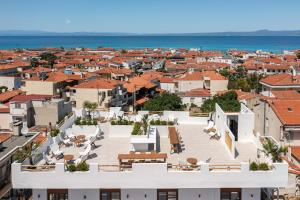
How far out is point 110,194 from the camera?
15188 millimetres

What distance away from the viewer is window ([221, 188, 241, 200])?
15.3m

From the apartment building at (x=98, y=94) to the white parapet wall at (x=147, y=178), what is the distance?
45829mm

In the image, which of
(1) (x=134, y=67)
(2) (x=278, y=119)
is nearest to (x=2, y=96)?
(2) (x=278, y=119)

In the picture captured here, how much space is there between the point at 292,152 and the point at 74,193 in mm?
17511

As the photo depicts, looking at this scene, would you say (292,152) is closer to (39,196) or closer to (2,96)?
(39,196)

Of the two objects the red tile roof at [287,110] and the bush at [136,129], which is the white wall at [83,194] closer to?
the bush at [136,129]

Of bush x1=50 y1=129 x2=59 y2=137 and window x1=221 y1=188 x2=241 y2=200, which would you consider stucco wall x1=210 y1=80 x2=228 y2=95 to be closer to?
bush x1=50 y1=129 x2=59 y2=137

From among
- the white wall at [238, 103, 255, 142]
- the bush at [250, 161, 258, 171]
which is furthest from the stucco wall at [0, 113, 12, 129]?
the bush at [250, 161, 258, 171]

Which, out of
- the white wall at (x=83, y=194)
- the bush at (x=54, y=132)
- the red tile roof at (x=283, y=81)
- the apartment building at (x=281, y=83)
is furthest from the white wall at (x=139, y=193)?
the red tile roof at (x=283, y=81)

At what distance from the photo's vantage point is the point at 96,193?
1520 centimetres

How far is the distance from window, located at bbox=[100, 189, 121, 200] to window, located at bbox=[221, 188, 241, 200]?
4.04m

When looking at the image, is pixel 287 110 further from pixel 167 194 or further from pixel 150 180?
pixel 150 180

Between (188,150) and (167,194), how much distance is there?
3.83 meters

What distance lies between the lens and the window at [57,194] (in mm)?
15172
